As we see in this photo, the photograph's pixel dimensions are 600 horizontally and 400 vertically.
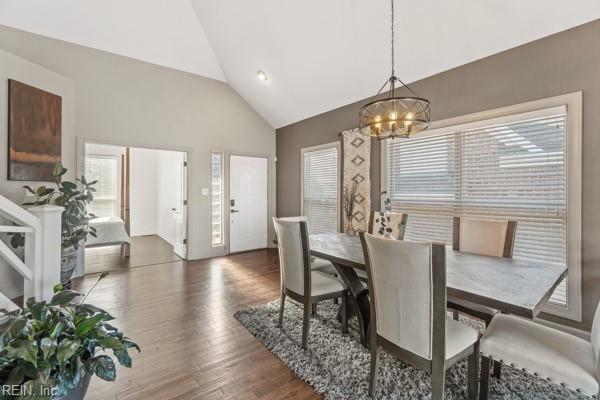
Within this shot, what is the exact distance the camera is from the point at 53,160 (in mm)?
3559

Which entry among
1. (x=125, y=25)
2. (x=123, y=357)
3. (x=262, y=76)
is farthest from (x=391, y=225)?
(x=125, y=25)

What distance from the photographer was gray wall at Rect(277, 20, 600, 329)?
231cm

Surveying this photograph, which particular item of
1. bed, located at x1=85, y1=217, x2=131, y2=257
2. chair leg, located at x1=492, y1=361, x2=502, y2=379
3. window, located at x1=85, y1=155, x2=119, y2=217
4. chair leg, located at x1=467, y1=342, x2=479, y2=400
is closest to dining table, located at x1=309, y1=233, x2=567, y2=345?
chair leg, located at x1=467, y1=342, x2=479, y2=400

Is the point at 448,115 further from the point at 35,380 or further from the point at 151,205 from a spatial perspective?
the point at 151,205

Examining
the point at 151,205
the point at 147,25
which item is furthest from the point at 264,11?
the point at 151,205

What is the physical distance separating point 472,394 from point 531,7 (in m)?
3.02

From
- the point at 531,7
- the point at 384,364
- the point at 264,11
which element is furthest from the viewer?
the point at 264,11

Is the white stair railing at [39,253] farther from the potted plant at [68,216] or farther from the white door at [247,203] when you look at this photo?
the white door at [247,203]

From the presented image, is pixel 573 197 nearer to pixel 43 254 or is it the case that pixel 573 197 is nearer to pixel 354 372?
pixel 354 372

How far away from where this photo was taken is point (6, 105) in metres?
3.01

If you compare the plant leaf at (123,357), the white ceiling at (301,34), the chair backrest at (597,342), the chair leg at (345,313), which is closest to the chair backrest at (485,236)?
the chair backrest at (597,342)

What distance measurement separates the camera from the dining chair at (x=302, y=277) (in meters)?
2.24

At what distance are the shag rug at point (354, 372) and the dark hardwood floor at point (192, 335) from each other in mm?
103

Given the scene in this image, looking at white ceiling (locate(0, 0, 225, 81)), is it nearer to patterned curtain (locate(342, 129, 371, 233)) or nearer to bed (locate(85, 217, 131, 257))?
bed (locate(85, 217, 131, 257))
